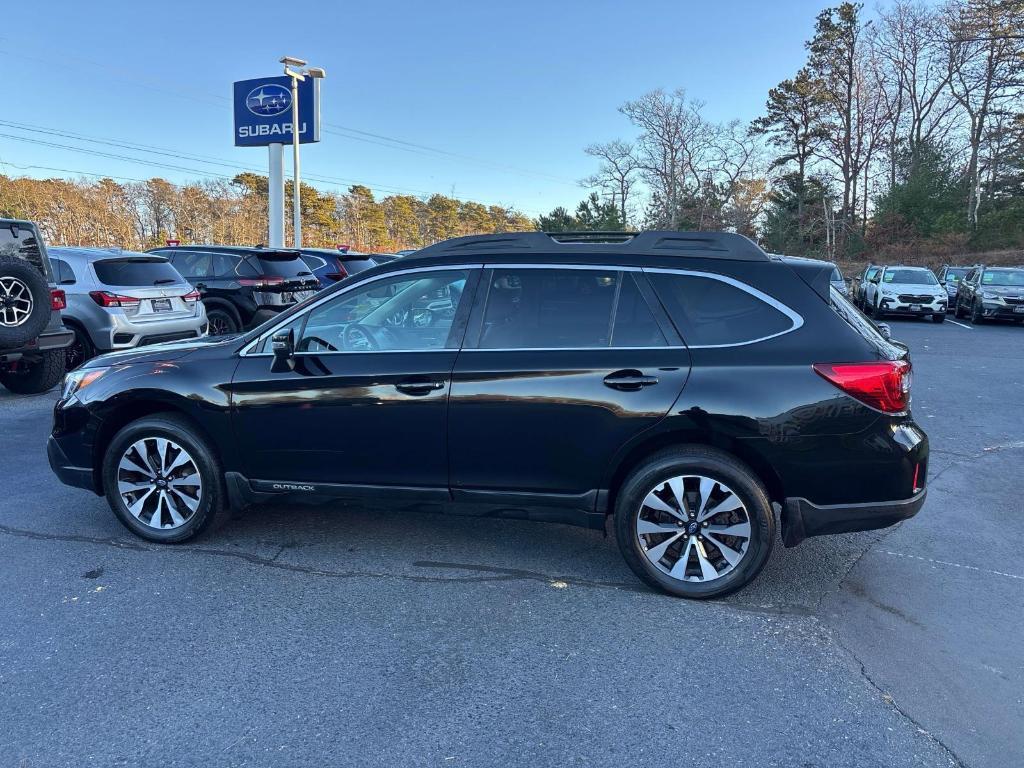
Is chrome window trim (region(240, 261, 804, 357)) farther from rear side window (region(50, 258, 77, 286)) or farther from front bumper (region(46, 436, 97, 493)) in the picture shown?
rear side window (region(50, 258, 77, 286))

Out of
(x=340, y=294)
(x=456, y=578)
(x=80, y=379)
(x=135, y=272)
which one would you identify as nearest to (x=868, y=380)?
(x=456, y=578)

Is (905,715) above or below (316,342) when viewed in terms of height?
below

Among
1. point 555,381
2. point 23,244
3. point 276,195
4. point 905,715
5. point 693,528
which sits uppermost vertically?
point 276,195

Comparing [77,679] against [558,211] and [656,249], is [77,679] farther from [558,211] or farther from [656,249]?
[558,211]

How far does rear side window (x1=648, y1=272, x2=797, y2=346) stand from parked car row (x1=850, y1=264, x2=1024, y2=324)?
20.7 meters

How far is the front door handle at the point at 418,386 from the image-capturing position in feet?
12.9

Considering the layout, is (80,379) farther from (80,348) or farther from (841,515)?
(80,348)

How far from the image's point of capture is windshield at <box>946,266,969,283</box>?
26750 millimetres

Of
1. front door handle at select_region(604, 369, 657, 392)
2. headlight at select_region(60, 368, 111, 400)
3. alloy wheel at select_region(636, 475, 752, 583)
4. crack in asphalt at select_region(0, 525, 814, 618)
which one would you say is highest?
front door handle at select_region(604, 369, 657, 392)

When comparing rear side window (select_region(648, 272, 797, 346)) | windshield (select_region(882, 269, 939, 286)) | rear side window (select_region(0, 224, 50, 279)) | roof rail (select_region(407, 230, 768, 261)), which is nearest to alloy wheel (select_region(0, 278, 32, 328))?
rear side window (select_region(0, 224, 50, 279))

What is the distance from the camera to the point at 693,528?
147 inches

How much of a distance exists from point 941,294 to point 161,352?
2274cm

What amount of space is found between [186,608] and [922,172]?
52181mm

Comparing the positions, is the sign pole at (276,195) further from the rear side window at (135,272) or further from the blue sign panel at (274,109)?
the rear side window at (135,272)
